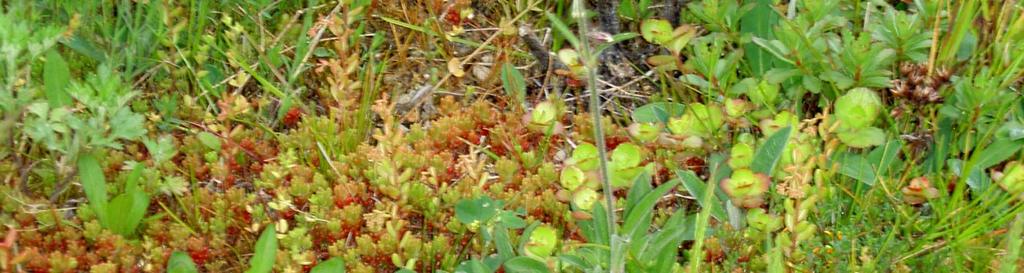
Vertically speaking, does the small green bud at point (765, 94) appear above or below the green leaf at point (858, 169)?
above

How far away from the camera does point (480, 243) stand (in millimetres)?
2637

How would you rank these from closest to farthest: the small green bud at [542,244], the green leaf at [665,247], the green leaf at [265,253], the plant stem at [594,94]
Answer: the plant stem at [594,94] < the green leaf at [665,247] < the small green bud at [542,244] < the green leaf at [265,253]

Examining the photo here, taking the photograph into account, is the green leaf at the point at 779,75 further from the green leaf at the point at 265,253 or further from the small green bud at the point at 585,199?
the green leaf at the point at 265,253

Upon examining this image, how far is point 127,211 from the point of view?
2.63 m

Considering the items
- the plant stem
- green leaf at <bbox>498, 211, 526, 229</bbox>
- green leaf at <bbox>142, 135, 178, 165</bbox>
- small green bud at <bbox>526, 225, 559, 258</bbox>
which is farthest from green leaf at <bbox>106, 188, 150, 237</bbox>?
the plant stem

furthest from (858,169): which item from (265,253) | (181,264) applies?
(181,264)

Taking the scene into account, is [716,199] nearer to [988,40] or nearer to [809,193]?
[809,193]

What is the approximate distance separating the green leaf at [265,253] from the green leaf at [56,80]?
79 centimetres

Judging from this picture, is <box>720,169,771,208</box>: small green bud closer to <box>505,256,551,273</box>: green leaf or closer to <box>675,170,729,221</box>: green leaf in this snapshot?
<box>675,170,729,221</box>: green leaf

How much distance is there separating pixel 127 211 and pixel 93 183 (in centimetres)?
13

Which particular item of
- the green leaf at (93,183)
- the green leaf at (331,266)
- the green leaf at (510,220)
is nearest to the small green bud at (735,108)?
the green leaf at (510,220)

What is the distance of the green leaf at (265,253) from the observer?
2.47 metres

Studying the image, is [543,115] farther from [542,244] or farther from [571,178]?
[542,244]

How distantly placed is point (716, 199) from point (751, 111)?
0.51 meters
